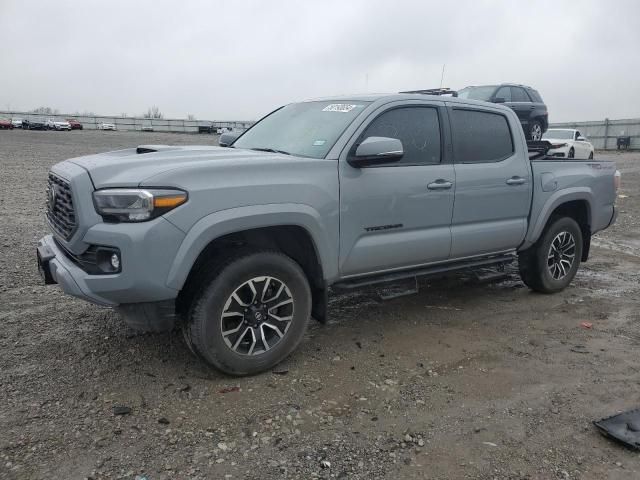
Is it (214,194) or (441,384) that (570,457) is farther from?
(214,194)

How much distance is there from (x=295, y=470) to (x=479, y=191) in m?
2.97

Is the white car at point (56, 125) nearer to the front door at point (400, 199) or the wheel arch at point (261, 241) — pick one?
the front door at point (400, 199)

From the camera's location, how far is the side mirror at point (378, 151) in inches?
147

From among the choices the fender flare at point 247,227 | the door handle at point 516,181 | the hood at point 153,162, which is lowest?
the fender flare at point 247,227

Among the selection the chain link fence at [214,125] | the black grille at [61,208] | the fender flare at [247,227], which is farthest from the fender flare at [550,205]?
the chain link fence at [214,125]

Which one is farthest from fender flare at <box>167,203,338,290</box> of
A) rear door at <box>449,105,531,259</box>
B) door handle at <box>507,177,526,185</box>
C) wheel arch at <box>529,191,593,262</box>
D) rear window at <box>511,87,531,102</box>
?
rear window at <box>511,87,531,102</box>

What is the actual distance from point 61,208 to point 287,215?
1.49 meters

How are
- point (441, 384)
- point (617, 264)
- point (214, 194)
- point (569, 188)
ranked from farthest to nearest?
point (617, 264) < point (569, 188) < point (441, 384) < point (214, 194)

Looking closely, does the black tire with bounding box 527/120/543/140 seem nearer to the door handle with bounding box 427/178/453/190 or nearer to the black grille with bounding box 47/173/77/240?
the door handle with bounding box 427/178/453/190

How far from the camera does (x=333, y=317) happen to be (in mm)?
4891

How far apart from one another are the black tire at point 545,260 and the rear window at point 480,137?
1030 mm

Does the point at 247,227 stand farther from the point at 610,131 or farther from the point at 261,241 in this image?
the point at 610,131

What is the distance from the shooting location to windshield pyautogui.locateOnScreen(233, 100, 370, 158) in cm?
409

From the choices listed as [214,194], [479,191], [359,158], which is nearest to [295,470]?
[214,194]
